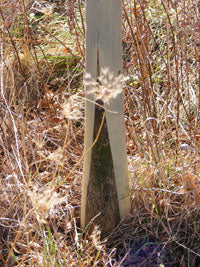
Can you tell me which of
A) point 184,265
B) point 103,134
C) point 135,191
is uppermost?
point 103,134

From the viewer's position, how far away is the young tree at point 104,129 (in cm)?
140

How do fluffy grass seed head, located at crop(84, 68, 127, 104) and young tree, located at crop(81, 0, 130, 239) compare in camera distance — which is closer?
fluffy grass seed head, located at crop(84, 68, 127, 104)

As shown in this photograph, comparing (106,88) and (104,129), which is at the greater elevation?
(106,88)

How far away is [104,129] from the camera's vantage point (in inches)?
61.2

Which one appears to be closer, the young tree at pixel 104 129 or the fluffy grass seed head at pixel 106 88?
the fluffy grass seed head at pixel 106 88

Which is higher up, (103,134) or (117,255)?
(103,134)

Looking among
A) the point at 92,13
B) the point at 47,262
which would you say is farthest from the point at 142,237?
the point at 92,13

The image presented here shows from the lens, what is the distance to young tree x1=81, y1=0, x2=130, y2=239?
4.60ft

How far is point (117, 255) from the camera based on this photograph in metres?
1.72

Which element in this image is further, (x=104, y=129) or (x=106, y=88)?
(x=104, y=129)

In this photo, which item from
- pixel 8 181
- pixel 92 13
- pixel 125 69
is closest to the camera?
pixel 92 13

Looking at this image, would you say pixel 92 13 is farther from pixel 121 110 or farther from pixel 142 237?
pixel 142 237

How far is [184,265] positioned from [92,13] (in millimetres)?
1157

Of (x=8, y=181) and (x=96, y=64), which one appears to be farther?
(x=8, y=181)
